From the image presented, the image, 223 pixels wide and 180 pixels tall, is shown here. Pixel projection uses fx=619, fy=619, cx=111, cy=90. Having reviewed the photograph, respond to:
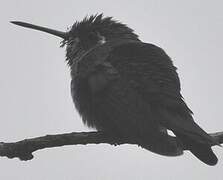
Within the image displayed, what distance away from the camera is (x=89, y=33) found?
762 centimetres

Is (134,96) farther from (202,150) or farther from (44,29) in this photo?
(44,29)

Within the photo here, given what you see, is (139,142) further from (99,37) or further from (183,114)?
(99,37)

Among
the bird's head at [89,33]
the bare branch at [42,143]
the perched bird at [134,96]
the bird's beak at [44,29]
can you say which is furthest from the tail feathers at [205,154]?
the bird's beak at [44,29]

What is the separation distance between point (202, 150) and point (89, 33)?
287 centimetres

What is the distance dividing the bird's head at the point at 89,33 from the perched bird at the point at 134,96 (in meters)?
0.03

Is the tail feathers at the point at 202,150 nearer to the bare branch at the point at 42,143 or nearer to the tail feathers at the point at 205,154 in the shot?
the tail feathers at the point at 205,154

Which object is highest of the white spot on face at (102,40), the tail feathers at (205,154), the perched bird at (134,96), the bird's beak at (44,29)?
the bird's beak at (44,29)

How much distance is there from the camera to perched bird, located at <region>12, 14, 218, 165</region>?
5.32m

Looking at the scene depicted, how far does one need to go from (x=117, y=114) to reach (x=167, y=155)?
2.82 feet

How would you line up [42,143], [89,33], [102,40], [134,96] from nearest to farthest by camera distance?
[42,143]
[134,96]
[102,40]
[89,33]

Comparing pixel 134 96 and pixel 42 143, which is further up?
pixel 134 96

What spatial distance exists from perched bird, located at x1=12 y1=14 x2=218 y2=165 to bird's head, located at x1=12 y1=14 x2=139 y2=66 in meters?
0.03

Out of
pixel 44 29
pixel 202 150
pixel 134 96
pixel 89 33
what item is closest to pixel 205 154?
pixel 202 150

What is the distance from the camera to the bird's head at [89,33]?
290 inches
